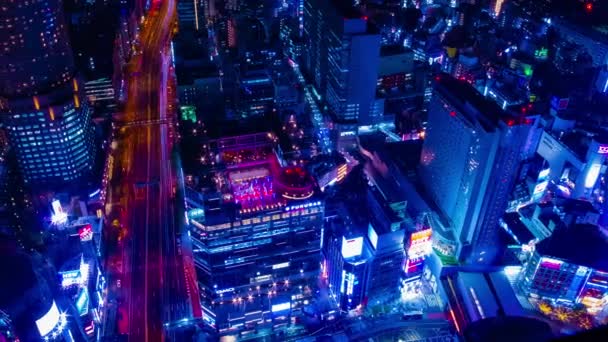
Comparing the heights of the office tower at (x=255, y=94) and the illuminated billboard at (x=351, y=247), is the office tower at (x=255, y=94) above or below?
above

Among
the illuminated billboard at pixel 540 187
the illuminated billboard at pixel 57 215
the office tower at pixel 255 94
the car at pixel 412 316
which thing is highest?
the office tower at pixel 255 94

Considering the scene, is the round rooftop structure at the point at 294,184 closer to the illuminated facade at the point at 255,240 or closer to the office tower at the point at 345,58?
the illuminated facade at the point at 255,240

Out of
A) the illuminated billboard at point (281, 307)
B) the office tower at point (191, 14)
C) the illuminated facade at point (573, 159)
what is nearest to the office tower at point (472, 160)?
the illuminated facade at point (573, 159)

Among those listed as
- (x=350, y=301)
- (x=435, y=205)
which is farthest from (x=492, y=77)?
→ (x=350, y=301)

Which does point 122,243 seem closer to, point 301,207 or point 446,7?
point 301,207

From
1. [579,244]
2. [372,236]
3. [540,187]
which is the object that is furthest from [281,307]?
[540,187]

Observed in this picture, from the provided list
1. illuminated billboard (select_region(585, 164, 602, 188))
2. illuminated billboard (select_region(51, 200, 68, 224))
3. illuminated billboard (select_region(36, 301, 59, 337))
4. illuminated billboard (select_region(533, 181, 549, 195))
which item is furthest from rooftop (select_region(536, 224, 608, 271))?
illuminated billboard (select_region(51, 200, 68, 224))

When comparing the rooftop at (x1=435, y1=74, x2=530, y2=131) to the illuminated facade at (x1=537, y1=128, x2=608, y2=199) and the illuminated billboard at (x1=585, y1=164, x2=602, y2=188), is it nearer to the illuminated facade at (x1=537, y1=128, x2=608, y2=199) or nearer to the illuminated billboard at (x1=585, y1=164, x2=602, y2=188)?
the illuminated facade at (x1=537, y1=128, x2=608, y2=199)
